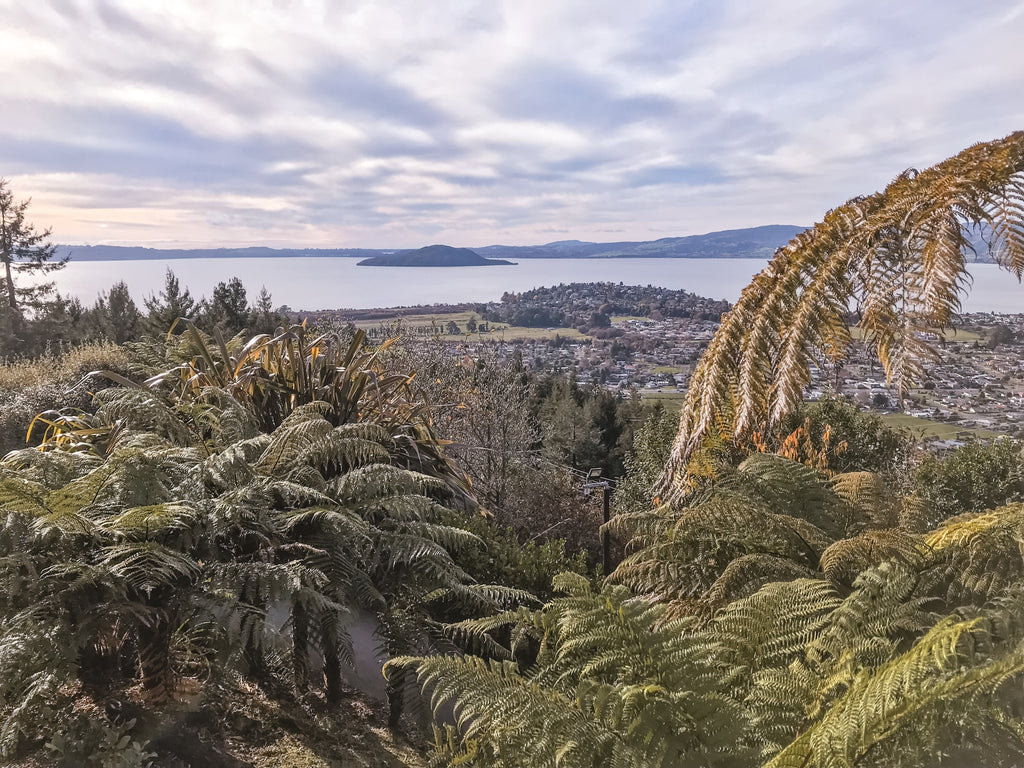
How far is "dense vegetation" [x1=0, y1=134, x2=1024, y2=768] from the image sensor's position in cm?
132

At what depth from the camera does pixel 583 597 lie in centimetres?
162

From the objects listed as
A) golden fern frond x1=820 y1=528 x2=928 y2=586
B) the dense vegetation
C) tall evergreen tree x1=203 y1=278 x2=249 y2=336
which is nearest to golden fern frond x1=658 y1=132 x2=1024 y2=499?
the dense vegetation

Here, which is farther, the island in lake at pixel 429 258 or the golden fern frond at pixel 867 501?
the island in lake at pixel 429 258

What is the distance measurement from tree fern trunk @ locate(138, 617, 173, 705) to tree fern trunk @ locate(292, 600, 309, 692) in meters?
0.41

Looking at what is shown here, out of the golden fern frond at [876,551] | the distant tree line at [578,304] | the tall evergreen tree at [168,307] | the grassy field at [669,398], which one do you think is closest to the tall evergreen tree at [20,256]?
the tall evergreen tree at [168,307]

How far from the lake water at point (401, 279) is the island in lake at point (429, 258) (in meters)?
0.61

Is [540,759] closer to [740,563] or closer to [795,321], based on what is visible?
[740,563]

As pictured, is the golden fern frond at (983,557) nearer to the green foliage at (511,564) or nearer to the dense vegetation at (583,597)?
the dense vegetation at (583,597)

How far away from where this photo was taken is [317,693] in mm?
2494

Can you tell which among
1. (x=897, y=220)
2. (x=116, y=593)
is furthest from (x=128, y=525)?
(x=897, y=220)

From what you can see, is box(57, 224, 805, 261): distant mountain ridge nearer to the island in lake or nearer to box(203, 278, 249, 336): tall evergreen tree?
the island in lake

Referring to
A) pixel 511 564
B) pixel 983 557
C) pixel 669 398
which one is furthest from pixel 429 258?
pixel 983 557

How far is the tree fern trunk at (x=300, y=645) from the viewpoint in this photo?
211 centimetres

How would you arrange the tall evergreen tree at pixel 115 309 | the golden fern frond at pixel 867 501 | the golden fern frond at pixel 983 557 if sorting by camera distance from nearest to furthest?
1. the golden fern frond at pixel 983 557
2. the golden fern frond at pixel 867 501
3. the tall evergreen tree at pixel 115 309
